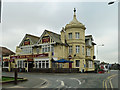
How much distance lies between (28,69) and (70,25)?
14726 millimetres

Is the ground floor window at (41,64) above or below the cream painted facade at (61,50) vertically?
below

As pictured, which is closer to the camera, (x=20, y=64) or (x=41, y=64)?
(x=41, y=64)

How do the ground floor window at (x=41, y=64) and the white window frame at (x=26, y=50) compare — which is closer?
the ground floor window at (x=41, y=64)

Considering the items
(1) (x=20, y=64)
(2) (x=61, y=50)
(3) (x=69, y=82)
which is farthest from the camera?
(1) (x=20, y=64)

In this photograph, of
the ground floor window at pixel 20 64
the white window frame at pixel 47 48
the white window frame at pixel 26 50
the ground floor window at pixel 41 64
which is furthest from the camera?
the white window frame at pixel 26 50

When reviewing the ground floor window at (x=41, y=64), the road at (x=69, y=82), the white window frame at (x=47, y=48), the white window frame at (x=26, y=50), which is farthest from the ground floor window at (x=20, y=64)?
the road at (x=69, y=82)

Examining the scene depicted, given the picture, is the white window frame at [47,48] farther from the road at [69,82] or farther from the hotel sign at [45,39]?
the road at [69,82]

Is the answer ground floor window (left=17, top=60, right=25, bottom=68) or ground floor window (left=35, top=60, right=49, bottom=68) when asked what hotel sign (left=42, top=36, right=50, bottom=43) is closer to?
ground floor window (left=35, top=60, right=49, bottom=68)

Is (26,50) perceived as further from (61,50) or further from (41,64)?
(61,50)

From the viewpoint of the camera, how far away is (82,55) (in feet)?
118

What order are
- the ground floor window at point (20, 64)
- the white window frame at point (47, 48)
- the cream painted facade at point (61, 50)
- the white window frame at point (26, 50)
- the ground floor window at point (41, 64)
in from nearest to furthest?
the ground floor window at point (41, 64) < the cream painted facade at point (61, 50) < the white window frame at point (47, 48) < the ground floor window at point (20, 64) < the white window frame at point (26, 50)

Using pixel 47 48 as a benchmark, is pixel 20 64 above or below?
below

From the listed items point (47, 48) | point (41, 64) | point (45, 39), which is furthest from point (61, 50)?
point (41, 64)

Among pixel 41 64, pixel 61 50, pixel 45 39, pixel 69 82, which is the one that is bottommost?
pixel 69 82
